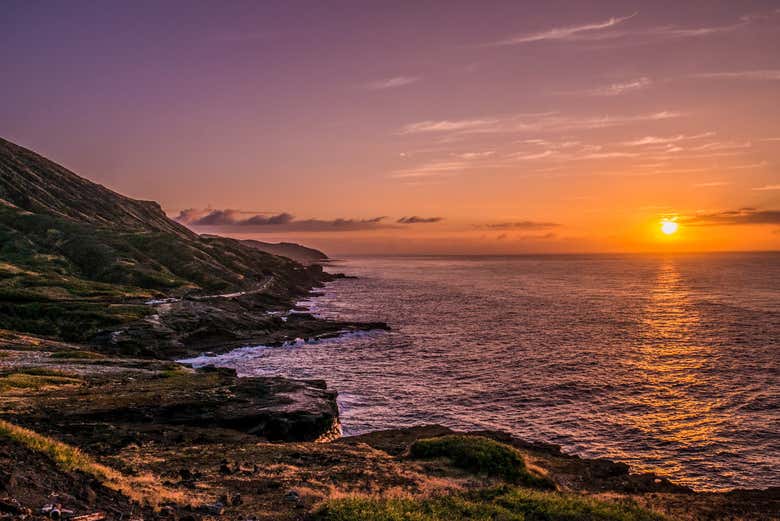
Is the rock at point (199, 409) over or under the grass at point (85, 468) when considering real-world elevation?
under

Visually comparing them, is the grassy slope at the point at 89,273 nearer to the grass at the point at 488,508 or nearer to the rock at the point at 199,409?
the rock at the point at 199,409

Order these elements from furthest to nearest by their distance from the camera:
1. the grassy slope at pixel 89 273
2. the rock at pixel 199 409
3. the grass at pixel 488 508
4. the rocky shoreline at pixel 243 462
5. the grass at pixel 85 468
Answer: the grassy slope at pixel 89 273
the rock at pixel 199 409
the grass at pixel 488 508
the rocky shoreline at pixel 243 462
the grass at pixel 85 468

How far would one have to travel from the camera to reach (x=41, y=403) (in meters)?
34.2

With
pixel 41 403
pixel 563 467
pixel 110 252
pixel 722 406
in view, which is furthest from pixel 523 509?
pixel 110 252

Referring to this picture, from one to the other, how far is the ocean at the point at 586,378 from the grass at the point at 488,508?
16.7 m

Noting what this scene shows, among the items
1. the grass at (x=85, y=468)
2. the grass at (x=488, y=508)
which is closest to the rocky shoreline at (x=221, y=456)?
the grass at (x=85, y=468)

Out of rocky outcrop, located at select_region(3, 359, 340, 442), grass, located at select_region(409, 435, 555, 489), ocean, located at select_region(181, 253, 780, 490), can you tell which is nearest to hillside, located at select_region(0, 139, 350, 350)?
ocean, located at select_region(181, 253, 780, 490)

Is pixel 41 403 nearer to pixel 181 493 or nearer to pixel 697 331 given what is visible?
pixel 181 493

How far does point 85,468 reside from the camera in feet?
58.5

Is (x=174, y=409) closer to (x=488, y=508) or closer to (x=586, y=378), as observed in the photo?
(x=488, y=508)

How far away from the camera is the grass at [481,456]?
88.7ft

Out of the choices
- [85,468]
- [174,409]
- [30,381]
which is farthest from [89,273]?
[85,468]

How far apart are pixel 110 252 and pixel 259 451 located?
148097mm

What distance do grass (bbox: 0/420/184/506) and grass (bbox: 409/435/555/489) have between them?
15.5 m
